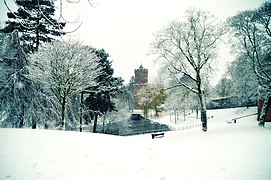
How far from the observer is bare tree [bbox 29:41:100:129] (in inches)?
660

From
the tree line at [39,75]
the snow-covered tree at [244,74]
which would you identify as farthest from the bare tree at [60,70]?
the snow-covered tree at [244,74]

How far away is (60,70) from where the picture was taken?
57.8 feet

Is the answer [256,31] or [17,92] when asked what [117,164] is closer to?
[17,92]

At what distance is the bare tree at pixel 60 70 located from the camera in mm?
16766

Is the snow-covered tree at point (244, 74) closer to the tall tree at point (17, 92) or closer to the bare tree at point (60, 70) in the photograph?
the bare tree at point (60, 70)

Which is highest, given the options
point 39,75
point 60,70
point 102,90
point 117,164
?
point 60,70

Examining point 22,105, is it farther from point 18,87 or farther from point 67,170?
point 67,170

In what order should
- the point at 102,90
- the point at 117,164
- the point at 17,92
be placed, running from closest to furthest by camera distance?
the point at 117,164
the point at 17,92
the point at 102,90

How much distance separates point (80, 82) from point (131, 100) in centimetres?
7300

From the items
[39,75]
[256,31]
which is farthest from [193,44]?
[39,75]

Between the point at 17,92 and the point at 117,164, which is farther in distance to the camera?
the point at 17,92

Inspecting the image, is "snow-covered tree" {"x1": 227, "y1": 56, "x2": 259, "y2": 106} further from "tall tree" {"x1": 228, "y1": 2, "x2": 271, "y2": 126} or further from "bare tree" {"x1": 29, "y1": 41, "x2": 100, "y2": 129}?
"bare tree" {"x1": 29, "y1": 41, "x2": 100, "y2": 129}

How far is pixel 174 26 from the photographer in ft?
61.3

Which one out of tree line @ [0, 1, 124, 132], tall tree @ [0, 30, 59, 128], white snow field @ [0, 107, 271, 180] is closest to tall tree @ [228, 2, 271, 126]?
white snow field @ [0, 107, 271, 180]
